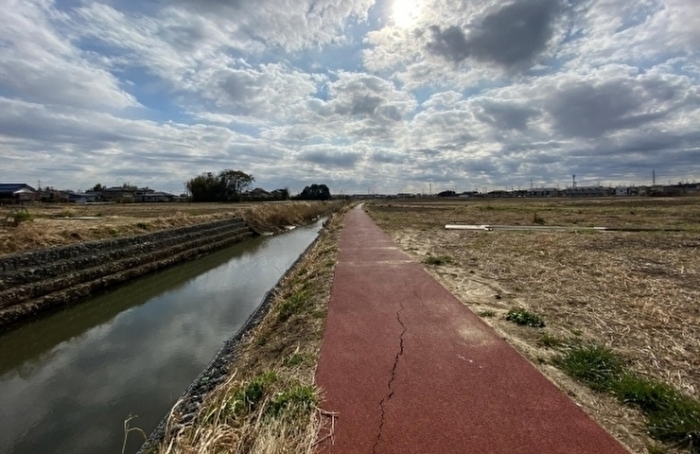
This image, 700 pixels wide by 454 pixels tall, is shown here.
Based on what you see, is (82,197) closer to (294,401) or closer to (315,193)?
(315,193)

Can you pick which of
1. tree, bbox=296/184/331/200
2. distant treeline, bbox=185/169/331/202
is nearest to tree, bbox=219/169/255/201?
distant treeline, bbox=185/169/331/202

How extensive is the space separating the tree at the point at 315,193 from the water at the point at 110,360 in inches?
3981

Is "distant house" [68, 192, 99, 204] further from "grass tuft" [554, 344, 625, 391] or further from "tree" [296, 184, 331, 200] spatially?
"grass tuft" [554, 344, 625, 391]

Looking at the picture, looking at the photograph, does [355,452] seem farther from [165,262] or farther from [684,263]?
[165,262]

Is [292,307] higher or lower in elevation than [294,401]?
lower

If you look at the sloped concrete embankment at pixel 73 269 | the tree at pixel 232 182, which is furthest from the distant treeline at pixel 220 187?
the sloped concrete embankment at pixel 73 269

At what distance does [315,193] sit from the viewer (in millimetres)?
115188

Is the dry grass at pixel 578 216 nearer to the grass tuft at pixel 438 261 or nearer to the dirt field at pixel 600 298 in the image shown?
the dirt field at pixel 600 298

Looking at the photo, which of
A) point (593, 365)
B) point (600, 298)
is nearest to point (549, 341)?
point (593, 365)

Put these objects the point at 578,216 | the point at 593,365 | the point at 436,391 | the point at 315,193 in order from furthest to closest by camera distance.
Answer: the point at 315,193 → the point at 578,216 → the point at 593,365 → the point at 436,391

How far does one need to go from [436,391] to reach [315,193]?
112816 mm

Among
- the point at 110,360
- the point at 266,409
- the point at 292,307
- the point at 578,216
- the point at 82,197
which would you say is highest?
A: the point at 82,197

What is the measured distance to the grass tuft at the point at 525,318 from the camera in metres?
5.48

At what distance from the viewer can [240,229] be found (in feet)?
97.9
